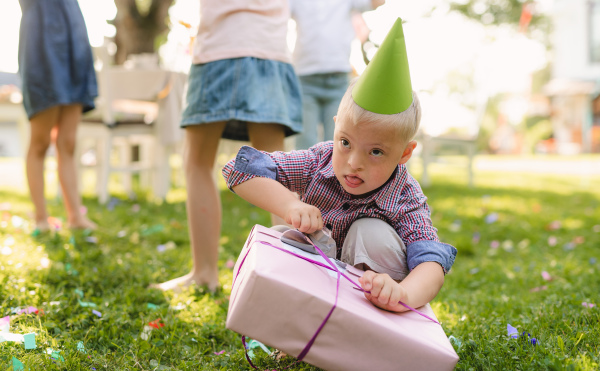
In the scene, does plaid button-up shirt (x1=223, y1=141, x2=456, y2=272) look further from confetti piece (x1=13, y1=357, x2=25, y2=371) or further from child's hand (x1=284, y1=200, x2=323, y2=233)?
confetti piece (x1=13, y1=357, x2=25, y2=371)

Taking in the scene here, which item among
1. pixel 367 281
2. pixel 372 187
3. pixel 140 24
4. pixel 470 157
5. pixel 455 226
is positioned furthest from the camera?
pixel 140 24

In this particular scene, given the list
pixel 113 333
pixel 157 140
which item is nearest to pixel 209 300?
pixel 113 333

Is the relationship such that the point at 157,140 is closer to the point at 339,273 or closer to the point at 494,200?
the point at 494,200

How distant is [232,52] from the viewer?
1.90m

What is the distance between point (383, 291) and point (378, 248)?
0.25 m

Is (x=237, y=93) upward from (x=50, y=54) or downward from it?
upward

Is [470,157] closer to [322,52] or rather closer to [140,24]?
[322,52]

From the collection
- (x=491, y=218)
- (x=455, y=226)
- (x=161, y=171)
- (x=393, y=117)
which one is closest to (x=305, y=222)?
(x=393, y=117)

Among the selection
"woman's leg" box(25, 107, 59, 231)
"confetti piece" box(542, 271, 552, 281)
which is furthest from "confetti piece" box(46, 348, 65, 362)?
"confetti piece" box(542, 271, 552, 281)

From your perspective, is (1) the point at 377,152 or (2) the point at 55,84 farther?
(2) the point at 55,84

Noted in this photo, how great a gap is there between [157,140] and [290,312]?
437 cm

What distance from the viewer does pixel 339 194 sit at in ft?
4.93

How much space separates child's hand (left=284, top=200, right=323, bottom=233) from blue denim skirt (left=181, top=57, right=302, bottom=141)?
678 millimetres

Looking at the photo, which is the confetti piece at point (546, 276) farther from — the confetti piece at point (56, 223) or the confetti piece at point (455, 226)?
the confetti piece at point (56, 223)
